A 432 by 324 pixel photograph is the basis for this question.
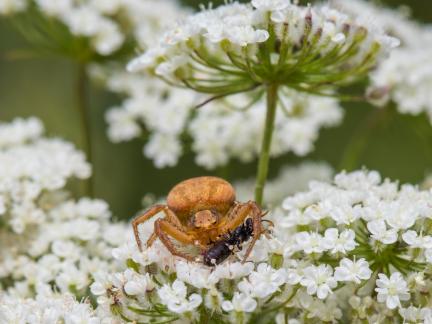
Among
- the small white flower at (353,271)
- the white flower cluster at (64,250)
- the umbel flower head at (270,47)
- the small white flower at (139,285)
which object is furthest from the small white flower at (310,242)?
the white flower cluster at (64,250)

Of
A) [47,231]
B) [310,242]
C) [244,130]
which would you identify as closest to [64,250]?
[47,231]

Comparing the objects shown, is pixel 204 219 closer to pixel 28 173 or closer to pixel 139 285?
pixel 139 285

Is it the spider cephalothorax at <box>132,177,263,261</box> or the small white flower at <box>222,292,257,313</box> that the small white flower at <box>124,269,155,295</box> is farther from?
the small white flower at <box>222,292,257,313</box>

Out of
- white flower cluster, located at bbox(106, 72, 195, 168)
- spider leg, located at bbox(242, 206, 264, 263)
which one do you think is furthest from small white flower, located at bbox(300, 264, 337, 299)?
white flower cluster, located at bbox(106, 72, 195, 168)

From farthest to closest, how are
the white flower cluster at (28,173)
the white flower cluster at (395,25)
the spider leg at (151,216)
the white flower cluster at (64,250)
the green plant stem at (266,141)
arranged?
1. the white flower cluster at (395,25)
2. the white flower cluster at (28,173)
3. the green plant stem at (266,141)
4. the white flower cluster at (64,250)
5. the spider leg at (151,216)

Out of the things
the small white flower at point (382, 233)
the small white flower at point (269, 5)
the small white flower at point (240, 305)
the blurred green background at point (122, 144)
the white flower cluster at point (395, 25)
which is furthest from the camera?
the blurred green background at point (122, 144)

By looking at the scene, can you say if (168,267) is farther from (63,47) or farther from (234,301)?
(63,47)

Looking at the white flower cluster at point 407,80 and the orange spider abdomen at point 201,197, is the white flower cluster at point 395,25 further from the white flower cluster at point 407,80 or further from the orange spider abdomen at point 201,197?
the orange spider abdomen at point 201,197

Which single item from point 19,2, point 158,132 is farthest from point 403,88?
point 19,2

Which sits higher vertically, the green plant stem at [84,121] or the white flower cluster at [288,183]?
the green plant stem at [84,121]
